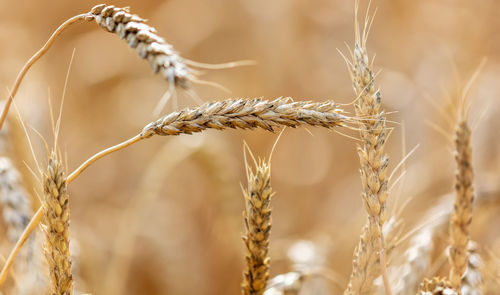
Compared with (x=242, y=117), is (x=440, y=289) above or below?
below

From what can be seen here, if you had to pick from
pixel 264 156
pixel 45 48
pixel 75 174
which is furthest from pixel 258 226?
pixel 264 156

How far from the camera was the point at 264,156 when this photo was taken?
292cm

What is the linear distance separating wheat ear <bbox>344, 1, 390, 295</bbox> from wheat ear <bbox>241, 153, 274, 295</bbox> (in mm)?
151

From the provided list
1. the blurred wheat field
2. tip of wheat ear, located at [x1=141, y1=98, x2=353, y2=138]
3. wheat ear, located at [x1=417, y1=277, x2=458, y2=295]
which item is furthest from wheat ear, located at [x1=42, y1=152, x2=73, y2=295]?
wheat ear, located at [x1=417, y1=277, x2=458, y2=295]

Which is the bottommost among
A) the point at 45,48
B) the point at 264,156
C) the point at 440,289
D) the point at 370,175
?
the point at 440,289

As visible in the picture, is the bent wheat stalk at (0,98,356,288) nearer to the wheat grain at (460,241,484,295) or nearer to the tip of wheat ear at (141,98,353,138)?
the tip of wheat ear at (141,98,353,138)

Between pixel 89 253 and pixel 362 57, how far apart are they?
1281 millimetres

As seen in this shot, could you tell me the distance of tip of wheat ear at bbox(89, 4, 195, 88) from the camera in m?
0.92

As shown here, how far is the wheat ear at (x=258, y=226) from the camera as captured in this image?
93 cm

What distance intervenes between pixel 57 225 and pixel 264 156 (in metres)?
2.12

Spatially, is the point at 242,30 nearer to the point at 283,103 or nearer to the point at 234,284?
the point at 234,284

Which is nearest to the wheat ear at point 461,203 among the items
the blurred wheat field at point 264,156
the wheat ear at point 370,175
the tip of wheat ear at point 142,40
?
the blurred wheat field at point 264,156

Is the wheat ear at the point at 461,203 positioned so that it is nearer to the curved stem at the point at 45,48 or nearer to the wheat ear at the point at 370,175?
the wheat ear at the point at 370,175

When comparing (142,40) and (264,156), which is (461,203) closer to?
(142,40)
